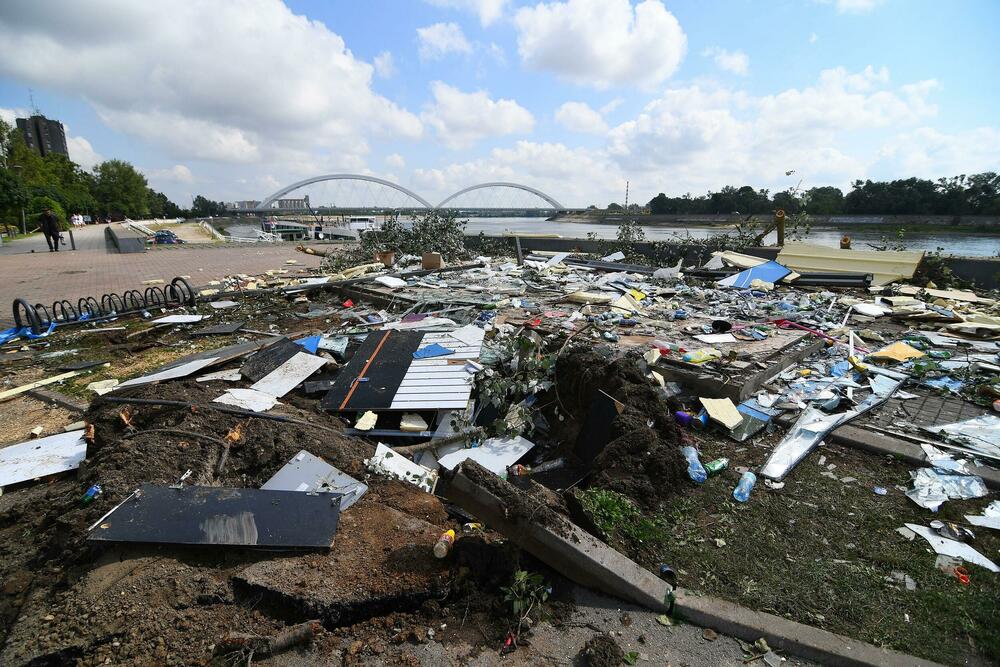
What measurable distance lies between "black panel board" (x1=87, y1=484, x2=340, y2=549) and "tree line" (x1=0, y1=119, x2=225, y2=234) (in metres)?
31.9

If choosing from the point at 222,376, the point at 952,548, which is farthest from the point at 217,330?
the point at 952,548

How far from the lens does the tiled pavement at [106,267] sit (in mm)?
10469

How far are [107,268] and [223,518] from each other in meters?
15.8

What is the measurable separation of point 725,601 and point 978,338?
6.28 meters

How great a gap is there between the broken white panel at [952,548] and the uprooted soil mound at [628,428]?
1.31 meters

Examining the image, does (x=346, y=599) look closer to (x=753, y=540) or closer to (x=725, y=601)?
(x=725, y=601)

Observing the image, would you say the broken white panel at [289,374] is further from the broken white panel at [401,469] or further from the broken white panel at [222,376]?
the broken white panel at [401,469]

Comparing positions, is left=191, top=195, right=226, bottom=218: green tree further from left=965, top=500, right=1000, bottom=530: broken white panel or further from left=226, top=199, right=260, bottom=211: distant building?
left=965, top=500, right=1000, bottom=530: broken white panel

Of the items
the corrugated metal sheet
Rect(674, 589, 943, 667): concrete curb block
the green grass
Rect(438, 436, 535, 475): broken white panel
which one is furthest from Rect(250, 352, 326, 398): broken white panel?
the corrugated metal sheet

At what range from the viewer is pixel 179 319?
7.60 meters

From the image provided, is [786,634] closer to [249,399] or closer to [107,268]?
[249,399]

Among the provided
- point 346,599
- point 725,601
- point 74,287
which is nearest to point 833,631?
point 725,601

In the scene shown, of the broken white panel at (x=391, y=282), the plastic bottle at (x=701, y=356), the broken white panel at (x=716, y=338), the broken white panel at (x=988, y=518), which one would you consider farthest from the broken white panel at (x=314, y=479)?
the broken white panel at (x=391, y=282)

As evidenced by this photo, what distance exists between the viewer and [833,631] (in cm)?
213
